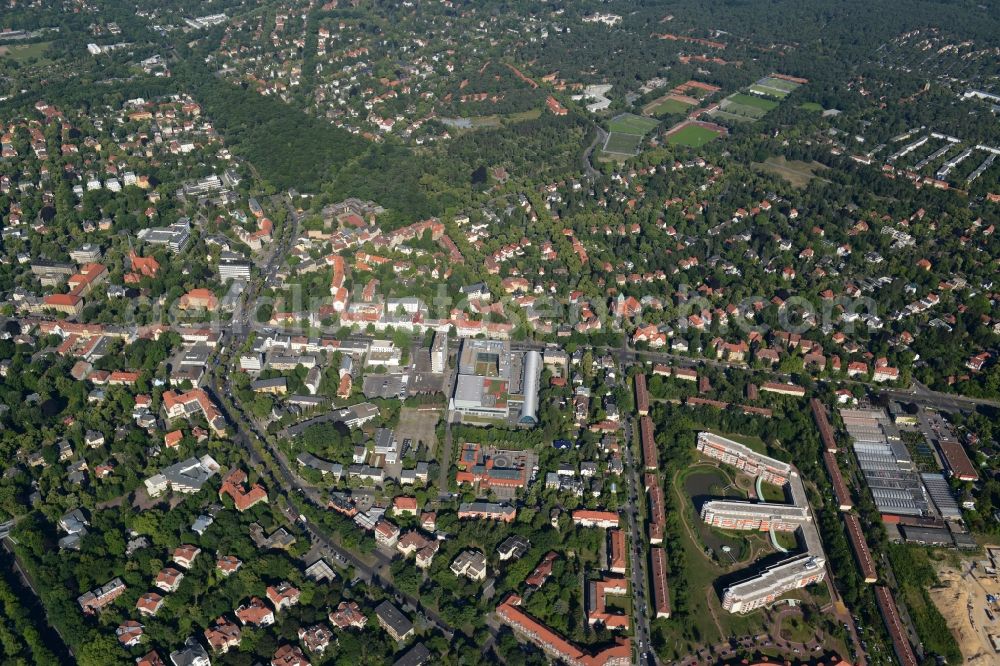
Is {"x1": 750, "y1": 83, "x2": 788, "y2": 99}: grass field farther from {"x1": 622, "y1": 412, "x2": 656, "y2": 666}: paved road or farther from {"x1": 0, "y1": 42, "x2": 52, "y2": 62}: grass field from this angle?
{"x1": 0, "y1": 42, "x2": 52, "y2": 62}: grass field

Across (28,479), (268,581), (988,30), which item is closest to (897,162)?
(988,30)

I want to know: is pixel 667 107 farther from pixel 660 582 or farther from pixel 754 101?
pixel 660 582

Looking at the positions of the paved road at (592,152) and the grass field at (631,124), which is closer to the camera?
the paved road at (592,152)

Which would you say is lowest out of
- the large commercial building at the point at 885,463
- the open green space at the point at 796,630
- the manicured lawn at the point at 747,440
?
the open green space at the point at 796,630

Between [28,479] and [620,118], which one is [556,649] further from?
[620,118]

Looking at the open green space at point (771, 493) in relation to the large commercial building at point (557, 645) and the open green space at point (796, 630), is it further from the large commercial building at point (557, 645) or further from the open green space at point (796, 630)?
the large commercial building at point (557, 645)

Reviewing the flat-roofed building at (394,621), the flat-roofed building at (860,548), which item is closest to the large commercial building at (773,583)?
the flat-roofed building at (860,548)
